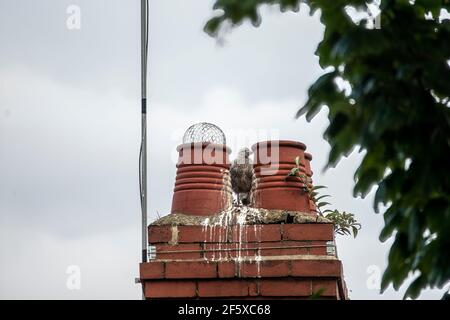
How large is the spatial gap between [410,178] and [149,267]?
2.47 metres

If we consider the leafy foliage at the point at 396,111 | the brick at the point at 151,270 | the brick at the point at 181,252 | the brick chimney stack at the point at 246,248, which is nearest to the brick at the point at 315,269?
the brick chimney stack at the point at 246,248

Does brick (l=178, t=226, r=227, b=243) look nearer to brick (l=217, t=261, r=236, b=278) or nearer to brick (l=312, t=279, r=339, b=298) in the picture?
brick (l=217, t=261, r=236, b=278)

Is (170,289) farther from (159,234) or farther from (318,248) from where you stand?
(318,248)

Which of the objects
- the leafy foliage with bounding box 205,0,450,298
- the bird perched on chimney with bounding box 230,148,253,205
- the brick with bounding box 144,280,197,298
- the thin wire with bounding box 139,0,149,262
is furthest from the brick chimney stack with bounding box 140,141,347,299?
the leafy foliage with bounding box 205,0,450,298

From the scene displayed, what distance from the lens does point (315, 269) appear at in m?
4.03

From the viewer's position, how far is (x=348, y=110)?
1.83 m

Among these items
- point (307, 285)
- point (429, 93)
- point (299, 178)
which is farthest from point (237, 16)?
point (299, 178)

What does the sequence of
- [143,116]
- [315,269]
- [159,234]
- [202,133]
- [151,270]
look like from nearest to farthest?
[315,269]
[151,270]
[159,234]
[202,133]
[143,116]

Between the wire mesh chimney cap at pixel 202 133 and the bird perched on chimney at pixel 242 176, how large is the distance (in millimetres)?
150

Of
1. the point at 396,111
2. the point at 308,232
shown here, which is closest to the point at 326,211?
the point at 308,232

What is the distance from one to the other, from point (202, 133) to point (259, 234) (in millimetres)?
795
